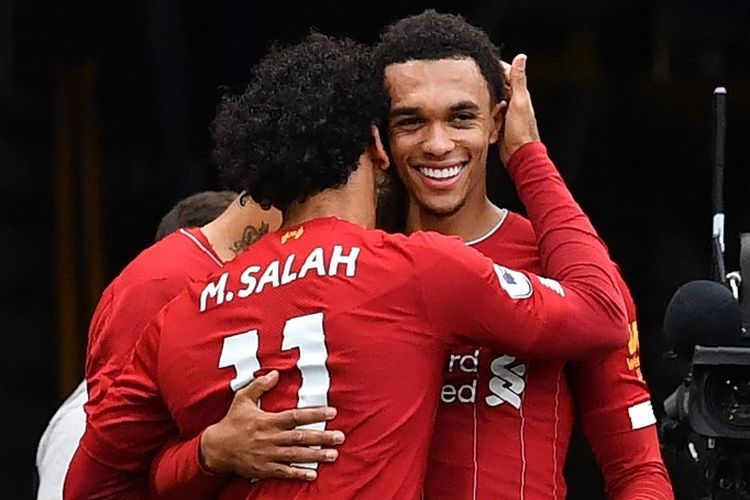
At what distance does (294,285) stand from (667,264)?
3.51 metres

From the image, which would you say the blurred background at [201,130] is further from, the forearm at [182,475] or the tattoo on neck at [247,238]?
the forearm at [182,475]

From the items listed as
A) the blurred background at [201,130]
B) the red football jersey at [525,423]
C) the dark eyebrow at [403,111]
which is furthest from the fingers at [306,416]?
the blurred background at [201,130]

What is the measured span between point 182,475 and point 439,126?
24.0 inches

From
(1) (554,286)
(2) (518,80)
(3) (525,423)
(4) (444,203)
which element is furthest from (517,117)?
(3) (525,423)

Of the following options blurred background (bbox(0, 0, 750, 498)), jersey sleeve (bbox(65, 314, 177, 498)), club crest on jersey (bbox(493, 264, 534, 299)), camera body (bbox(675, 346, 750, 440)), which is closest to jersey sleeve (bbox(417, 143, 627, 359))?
club crest on jersey (bbox(493, 264, 534, 299))

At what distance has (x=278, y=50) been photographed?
251 centimetres

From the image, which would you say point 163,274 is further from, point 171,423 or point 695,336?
point 695,336

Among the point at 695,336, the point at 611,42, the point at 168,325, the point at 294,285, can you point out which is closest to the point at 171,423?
the point at 168,325

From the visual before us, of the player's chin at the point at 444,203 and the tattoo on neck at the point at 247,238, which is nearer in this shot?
the player's chin at the point at 444,203

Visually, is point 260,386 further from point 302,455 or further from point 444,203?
point 444,203

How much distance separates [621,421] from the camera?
7.97ft

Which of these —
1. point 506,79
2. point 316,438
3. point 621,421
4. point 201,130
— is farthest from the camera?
point 201,130

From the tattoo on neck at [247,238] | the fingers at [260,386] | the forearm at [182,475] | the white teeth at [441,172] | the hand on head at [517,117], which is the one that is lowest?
the forearm at [182,475]

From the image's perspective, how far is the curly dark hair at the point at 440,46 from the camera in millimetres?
2508
